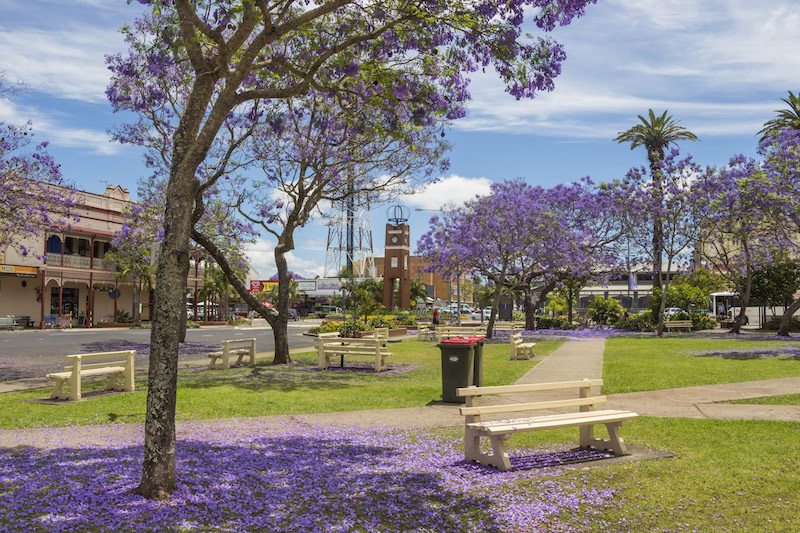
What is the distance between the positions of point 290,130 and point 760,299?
31812 mm

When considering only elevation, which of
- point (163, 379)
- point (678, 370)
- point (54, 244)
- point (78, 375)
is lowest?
point (678, 370)

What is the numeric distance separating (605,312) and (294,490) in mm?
41435

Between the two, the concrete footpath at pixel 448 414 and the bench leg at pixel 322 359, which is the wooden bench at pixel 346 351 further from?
the concrete footpath at pixel 448 414


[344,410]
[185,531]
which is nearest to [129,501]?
[185,531]

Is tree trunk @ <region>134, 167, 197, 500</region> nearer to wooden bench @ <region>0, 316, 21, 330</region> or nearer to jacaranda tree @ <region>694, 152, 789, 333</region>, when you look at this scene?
jacaranda tree @ <region>694, 152, 789, 333</region>

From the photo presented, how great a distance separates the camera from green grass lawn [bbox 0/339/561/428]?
9336mm

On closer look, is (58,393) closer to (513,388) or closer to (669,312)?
(513,388)

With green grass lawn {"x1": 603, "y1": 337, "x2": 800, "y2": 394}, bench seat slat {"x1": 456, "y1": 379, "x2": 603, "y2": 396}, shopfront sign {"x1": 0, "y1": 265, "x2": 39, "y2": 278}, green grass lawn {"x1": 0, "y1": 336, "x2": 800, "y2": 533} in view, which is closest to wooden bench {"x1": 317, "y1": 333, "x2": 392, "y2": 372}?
green grass lawn {"x1": 0, "y1": 336, "x2": 800, "y2": 533}

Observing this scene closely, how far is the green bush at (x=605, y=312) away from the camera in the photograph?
4356cm

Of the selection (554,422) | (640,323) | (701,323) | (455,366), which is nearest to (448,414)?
(455,366)

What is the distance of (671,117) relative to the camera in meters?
38.4

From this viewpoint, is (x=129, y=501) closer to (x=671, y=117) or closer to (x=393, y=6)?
(x=393, y=6)

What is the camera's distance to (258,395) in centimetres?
1156

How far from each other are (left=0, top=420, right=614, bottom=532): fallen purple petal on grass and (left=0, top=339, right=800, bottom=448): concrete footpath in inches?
16.6
